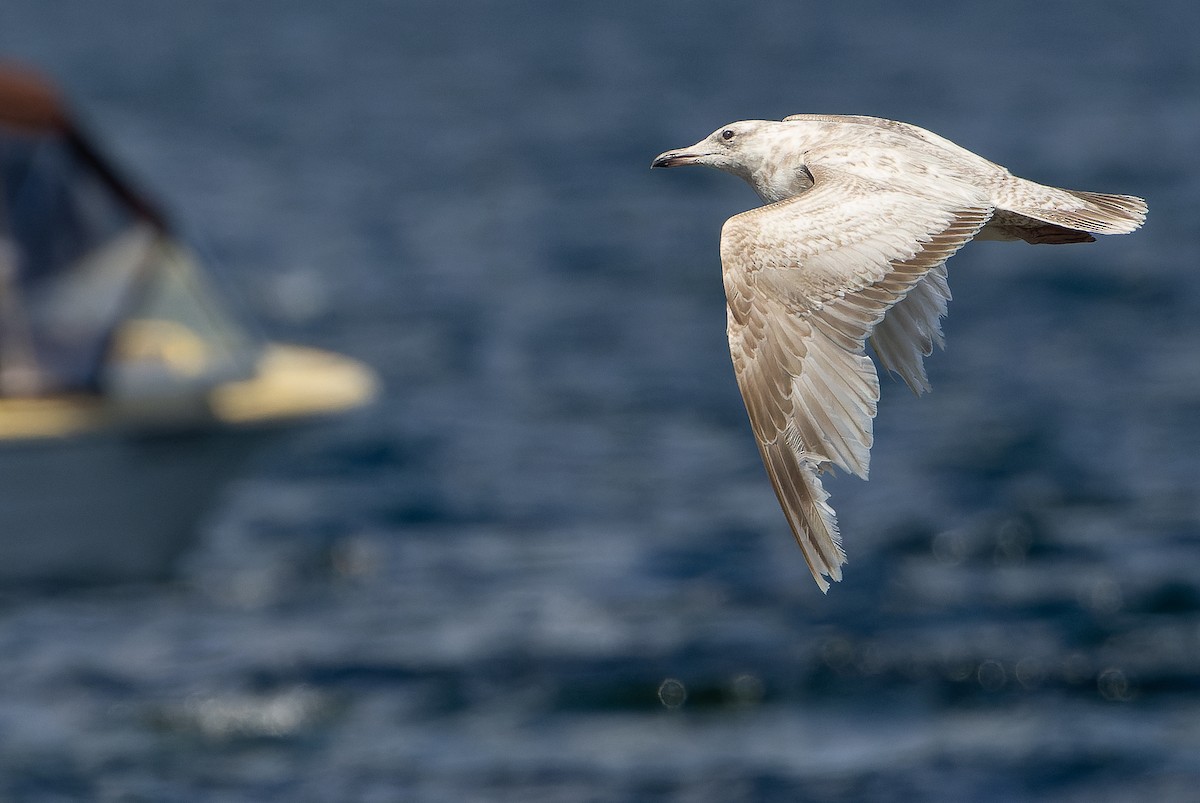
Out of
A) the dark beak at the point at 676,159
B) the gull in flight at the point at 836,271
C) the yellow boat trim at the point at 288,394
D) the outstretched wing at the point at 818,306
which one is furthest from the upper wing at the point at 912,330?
the yellow boat trim at the point at 288,394

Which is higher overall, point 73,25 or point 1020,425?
point 73,25

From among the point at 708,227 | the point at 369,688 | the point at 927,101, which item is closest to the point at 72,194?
the point at 369,688

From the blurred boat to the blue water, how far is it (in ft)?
3.06

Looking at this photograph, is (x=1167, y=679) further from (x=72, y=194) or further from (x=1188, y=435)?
(x=72, y=194)

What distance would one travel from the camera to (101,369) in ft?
57.1

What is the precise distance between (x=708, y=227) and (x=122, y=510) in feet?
83.6

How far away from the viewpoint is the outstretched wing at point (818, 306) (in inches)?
260

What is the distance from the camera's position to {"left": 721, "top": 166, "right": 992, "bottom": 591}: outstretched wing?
659 cm

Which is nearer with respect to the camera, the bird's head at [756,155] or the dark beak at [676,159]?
the bird's head at [756,155]

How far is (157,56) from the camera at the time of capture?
7612cm

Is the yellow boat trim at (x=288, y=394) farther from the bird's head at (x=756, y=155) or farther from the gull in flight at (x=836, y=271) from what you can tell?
the gull in flight at (x=836, y=271)

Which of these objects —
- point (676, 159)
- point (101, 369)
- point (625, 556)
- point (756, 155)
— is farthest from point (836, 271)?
point (625, 556)

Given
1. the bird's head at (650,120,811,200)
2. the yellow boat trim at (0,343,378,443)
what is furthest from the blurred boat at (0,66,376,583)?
the bird's head at (650,120,811,200)

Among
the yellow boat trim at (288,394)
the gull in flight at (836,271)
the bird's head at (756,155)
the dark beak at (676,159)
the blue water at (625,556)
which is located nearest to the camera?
the gull in flight at (836,271)
